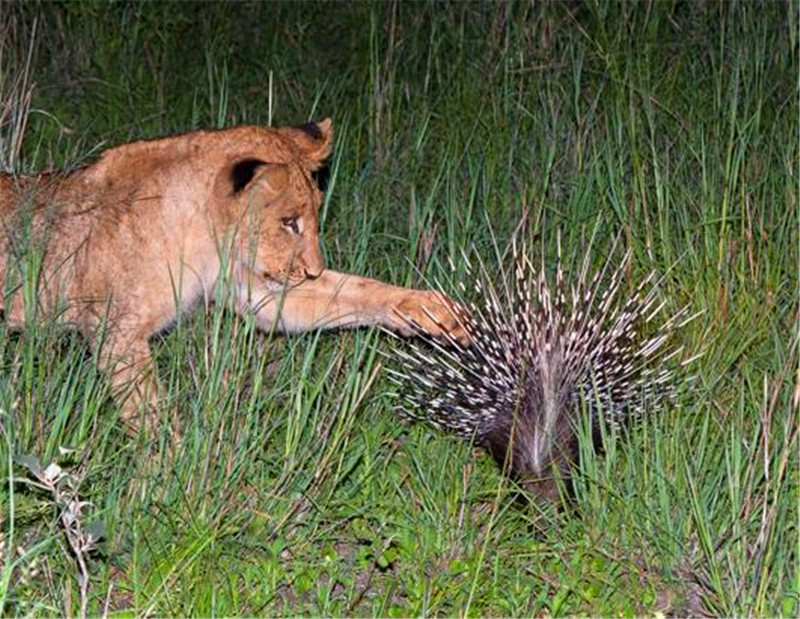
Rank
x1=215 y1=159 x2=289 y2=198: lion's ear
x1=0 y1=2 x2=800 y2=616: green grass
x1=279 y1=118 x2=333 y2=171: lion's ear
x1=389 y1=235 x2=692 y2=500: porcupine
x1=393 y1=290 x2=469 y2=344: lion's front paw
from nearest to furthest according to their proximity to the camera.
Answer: x1=0 y1=2 x2=800 y2=616: green grass
x1=389 y1=235 x2=692 y2=500: porcupine
x1=393 y1=290 x2=469 y2=344: lion's front paw
x1=215 y1=159 x2=289 y2=198: lion's ear
x1=279 y1=118 x2=333 y2=171: lion's ear

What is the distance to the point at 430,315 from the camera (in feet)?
18.1

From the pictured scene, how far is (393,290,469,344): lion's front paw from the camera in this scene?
551 centimetres

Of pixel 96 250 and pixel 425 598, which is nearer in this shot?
pixel 425 598

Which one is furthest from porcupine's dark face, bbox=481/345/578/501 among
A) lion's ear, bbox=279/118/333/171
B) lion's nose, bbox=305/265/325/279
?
lion's ear, bbox=279/118/333/171

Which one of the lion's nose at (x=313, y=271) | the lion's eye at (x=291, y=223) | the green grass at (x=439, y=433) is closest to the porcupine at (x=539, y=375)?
the green grass at (x=439, y=433)

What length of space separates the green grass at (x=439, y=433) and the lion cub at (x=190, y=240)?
0.38 feet

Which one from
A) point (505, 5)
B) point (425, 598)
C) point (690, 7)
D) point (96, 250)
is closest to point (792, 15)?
point (690, 7)

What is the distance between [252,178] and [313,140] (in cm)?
42

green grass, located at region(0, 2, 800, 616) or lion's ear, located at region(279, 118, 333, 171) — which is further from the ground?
lion's ear, located at region(279, 118, 333, 171)

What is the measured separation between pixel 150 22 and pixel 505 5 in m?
1.95

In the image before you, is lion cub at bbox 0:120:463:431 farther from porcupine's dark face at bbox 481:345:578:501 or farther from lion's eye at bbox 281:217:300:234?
porcupine's dark face at bbox 481:345:578:501

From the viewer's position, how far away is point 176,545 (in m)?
4.73

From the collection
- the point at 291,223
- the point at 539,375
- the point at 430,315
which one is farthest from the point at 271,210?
the point at 539,375

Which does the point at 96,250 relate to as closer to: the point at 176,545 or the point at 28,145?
the point at 176,545
